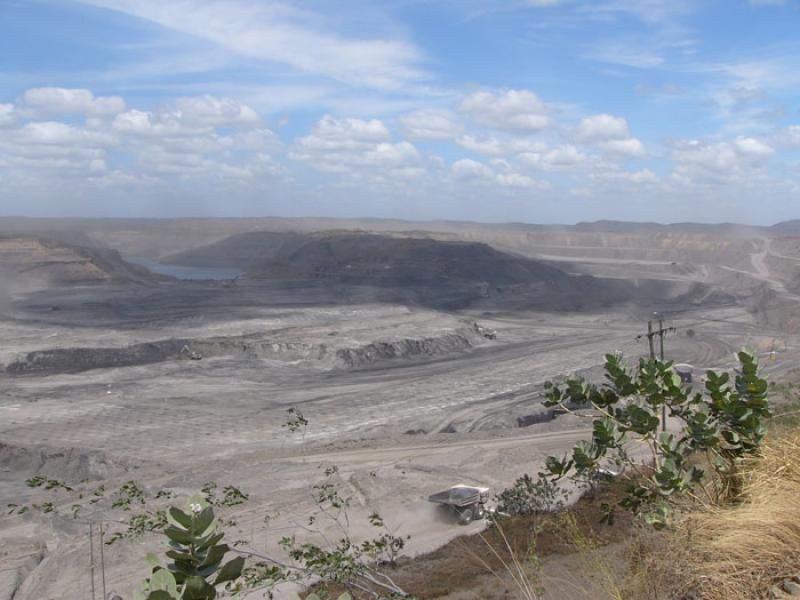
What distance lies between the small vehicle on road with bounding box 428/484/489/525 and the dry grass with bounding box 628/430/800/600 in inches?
568

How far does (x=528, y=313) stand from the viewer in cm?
7175

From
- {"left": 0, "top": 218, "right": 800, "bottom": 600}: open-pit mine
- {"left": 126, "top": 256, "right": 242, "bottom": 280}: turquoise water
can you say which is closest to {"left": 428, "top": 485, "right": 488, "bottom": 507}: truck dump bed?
{"left": 0, "top": 218, "right": 800, "bottom": 600}: open-pit mine

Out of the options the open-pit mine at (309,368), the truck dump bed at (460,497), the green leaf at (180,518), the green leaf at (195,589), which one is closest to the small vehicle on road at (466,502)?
the truck dump bed at (460,497)

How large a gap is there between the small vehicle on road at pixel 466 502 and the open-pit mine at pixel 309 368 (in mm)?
625

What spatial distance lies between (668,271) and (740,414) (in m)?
117

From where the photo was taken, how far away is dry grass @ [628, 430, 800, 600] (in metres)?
4.51

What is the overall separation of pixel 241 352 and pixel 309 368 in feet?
16.9

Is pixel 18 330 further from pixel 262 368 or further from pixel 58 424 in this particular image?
pixel 58 424

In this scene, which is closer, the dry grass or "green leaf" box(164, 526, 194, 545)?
"green leaf" box(164, 526, 194, 545)

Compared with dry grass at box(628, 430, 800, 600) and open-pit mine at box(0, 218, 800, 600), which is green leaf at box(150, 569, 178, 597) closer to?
dry grass at box(628, 430, 800, 600)

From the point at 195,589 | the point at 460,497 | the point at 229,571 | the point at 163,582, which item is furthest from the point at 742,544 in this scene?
the point at 460,497

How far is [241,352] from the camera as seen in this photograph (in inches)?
1953

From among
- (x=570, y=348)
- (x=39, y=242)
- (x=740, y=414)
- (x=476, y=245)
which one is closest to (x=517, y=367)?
(x=570, y=348)

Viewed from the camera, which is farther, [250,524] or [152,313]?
[152,313]
